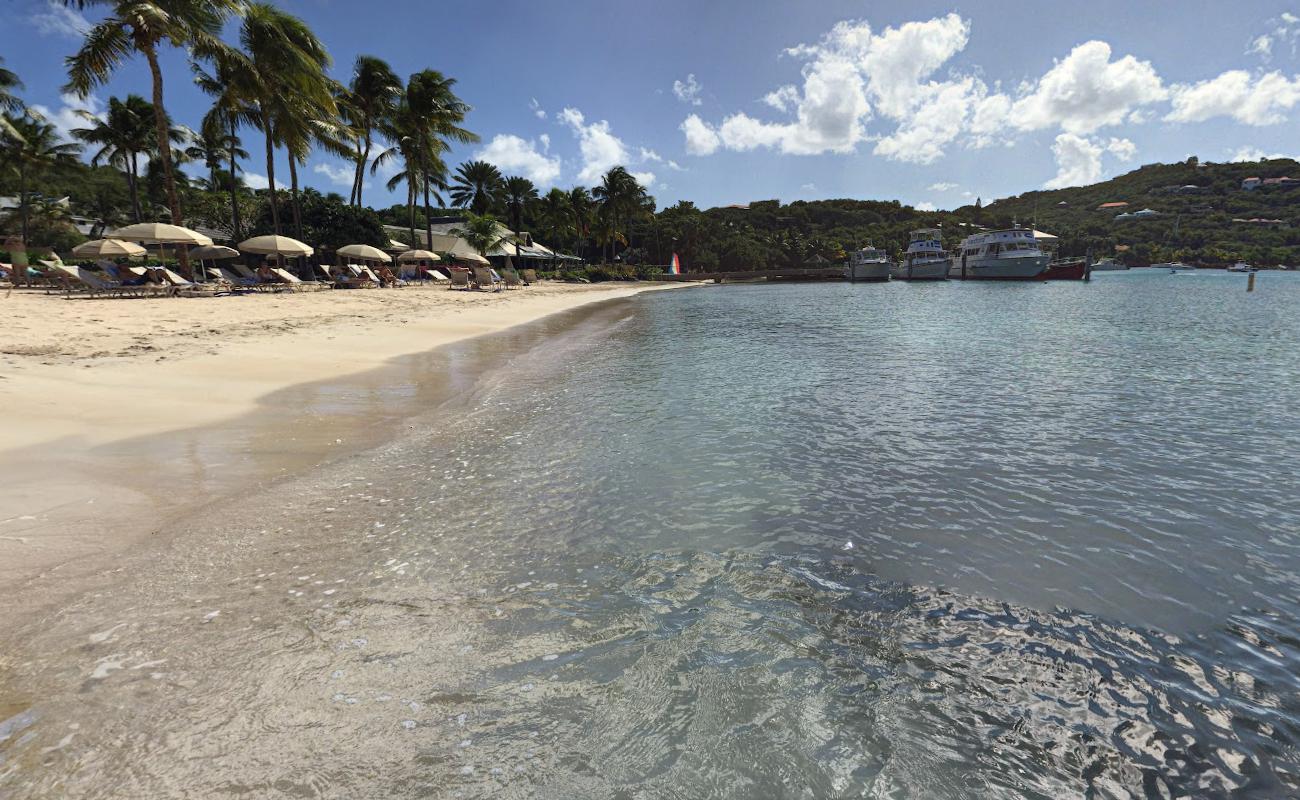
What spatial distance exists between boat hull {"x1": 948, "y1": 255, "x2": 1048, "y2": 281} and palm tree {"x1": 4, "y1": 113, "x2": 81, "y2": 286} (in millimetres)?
89453

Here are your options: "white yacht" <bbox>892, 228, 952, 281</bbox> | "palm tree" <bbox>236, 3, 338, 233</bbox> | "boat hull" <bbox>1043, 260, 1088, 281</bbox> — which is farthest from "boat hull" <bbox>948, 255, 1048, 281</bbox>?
"palm tree" <bbox>236, 3, 338, 233</bbox>

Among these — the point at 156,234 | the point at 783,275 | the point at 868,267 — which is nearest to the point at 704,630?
the point at 156,234

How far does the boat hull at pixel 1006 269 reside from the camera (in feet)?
212

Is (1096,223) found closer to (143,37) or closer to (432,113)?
(432,113)

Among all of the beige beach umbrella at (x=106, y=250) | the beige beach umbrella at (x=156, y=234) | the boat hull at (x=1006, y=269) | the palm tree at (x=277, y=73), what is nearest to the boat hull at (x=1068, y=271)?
the boat hull at (x=1006, y=269)

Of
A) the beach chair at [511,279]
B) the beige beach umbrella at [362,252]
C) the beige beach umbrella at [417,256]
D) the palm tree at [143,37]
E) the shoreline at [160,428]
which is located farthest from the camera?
the beach chair at [511,279]

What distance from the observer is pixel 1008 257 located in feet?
214

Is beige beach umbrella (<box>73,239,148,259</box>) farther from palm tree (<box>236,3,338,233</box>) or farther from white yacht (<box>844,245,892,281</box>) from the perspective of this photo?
white yacht (<box>844,245,892,281</box>)

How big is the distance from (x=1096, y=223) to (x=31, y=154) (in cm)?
18570

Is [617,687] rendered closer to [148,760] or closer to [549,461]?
[148,760]

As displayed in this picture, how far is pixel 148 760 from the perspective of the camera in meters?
2.16

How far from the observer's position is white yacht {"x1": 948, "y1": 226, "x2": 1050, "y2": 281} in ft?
212

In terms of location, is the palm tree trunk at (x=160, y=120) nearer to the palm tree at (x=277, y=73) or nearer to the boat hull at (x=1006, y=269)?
the palm tree at (x=277, y=73)

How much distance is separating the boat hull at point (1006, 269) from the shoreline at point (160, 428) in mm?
71391
